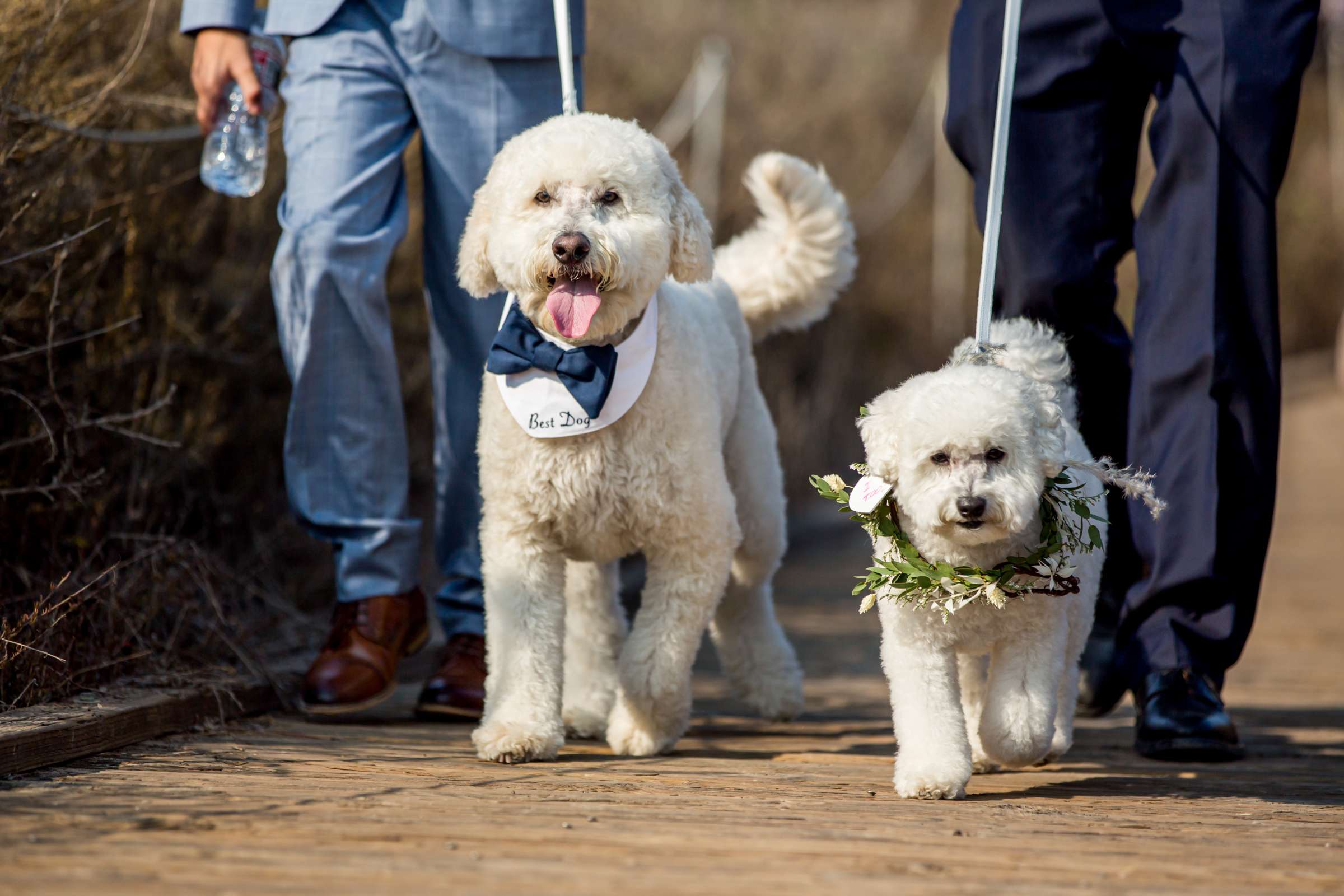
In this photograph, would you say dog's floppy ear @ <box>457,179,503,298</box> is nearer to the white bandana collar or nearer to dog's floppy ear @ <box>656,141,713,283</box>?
the white bandana collar

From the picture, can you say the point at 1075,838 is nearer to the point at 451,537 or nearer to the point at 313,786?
the point at 313,786

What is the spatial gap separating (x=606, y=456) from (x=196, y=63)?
5.00 ft

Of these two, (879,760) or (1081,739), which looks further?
(1081,739)

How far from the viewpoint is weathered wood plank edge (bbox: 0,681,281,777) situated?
104 inches

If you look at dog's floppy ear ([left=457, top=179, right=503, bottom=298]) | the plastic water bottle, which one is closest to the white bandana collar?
dog's floppy ear ([left=457, top=179, right=503, bottom=298])

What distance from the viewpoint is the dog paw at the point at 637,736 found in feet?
10.7

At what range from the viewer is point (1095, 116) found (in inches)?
144

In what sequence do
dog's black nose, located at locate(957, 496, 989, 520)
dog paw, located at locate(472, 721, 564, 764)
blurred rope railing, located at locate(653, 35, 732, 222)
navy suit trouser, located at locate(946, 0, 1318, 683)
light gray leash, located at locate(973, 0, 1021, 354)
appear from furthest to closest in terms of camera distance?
blurred rope railing, located at locate(653, 35, 732, 222) < navy suit trouser, located at locate(946, 0, 1318, 683) < dog paw, located at locate(472, 721, 564, 764) < light gray leash, located at locate(973, 0, 1021, 354) < dog's black nose, located at locate(957, 496, 989, 520)

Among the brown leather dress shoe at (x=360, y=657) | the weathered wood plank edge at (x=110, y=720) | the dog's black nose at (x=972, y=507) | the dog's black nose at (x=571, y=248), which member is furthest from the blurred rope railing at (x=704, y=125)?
the dog's black nose at (x=972, y=507)

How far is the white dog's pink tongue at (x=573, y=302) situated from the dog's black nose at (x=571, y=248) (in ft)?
0.21

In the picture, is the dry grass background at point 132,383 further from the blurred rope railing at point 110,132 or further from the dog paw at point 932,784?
the dog paw at point 932,784

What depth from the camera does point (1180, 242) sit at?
3449 mm

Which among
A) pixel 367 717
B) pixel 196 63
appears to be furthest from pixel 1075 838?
pixel 196 63

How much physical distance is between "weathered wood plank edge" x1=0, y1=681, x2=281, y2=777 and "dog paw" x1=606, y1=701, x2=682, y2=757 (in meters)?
0.88
